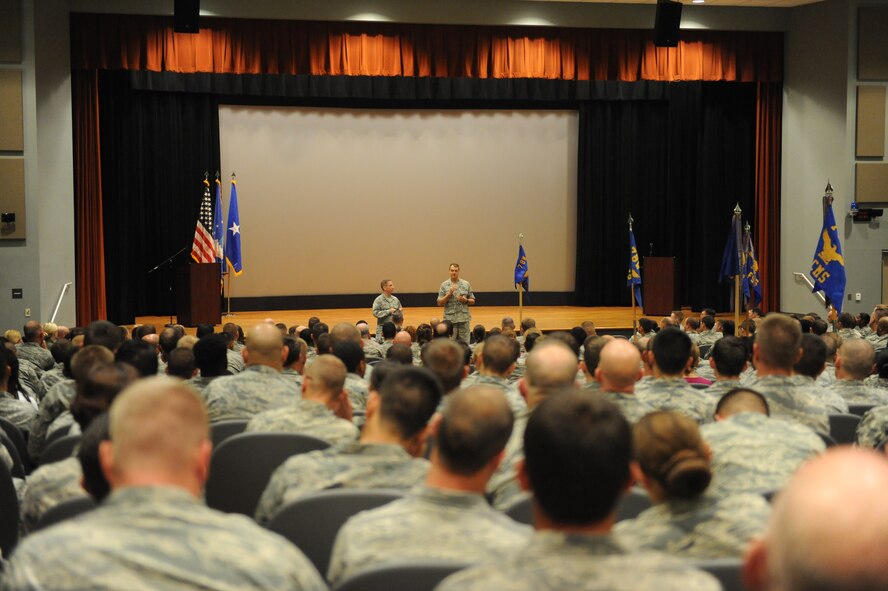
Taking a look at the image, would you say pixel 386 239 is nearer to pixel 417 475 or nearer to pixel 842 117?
pixel 842 117

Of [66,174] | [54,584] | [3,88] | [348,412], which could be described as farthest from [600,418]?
[66,174]

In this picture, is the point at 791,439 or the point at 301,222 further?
the point at 301,222

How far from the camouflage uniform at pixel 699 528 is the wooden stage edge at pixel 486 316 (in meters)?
12.8

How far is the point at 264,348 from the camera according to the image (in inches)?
208

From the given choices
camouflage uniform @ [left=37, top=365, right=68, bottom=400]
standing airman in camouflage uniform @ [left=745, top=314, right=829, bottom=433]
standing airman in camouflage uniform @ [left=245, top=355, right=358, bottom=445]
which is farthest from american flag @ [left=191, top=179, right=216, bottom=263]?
standing airman in camouflage uniform @ [left=745, top=314, right=829, bottom=433]

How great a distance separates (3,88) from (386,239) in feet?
23.4

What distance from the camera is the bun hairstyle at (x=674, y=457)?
8.21 feet

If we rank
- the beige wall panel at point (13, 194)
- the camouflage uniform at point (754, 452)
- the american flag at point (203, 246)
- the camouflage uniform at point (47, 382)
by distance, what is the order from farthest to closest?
1. the american flag at point (203, 246)
2. the beige wall panel at point (13, 194)
3. the camouflage uniform at point (47, 382)
4. the camouflage uniform at point (754, 452)

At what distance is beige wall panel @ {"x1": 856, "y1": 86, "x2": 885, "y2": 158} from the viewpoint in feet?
52.1

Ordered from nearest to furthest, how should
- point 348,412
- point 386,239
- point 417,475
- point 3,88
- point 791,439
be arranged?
1. point 417,475
2. point 791,439
3. point 348,412
4. point 3,88
5. point 386,239

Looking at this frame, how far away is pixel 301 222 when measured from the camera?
18562 millimetres

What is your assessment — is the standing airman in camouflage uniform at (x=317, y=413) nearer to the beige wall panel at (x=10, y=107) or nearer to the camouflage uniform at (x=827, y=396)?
the camouflage uniform at (x=827, y=396)

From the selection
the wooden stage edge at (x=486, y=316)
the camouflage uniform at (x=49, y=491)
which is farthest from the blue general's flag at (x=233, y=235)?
the camouflage uniform at (x=49, y=491)

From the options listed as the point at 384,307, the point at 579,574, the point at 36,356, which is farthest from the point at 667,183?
the point at 579,574
